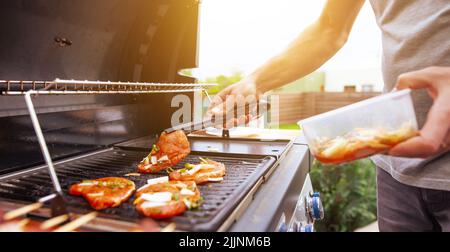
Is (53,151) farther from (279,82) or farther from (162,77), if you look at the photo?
(279,82)

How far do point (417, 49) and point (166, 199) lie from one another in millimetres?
1132

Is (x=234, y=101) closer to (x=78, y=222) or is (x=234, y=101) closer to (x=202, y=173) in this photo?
(x=202, y=173)

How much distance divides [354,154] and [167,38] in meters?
1.57

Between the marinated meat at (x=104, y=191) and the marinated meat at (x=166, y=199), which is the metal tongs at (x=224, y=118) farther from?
the marinated meat at (x=104, y=191)

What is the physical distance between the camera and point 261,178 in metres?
1.36

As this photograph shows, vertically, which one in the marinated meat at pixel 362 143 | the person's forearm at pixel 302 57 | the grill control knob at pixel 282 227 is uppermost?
the person's forearm at pixel 302 57

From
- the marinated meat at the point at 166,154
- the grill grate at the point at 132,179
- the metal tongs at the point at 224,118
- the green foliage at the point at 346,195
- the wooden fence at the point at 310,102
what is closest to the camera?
the grill grate at the point at 132,179

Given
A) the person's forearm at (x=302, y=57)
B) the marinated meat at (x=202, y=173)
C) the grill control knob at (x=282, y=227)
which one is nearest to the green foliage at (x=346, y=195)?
the person's forearm at (x=302, y=57)

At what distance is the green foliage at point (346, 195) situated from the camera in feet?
14.0

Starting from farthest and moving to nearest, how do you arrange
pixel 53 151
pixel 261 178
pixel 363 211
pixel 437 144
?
pixel 363 211 < pixel 53 151 < pixel 261 178 < pixel 437 144

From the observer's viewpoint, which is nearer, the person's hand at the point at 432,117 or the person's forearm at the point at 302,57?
the person's hand at the point at 432,117

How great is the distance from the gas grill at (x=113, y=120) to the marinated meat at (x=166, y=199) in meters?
0.04

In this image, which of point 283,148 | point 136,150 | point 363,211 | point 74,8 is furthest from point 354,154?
point 363,211

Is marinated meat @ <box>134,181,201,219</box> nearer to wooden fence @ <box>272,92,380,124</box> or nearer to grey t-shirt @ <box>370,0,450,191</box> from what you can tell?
grey t-shirt @ <box>370,0,450,191</box>
